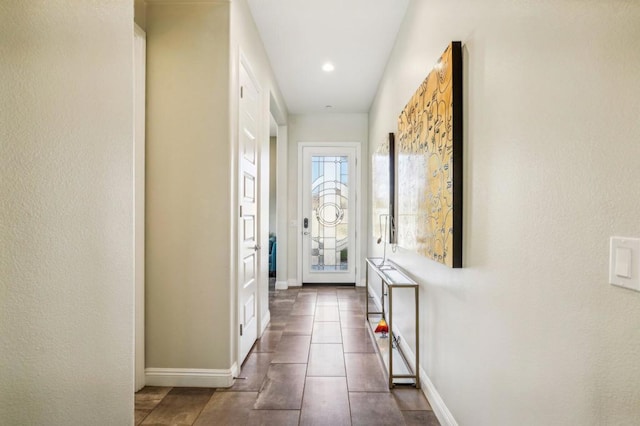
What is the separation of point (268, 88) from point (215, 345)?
260cm

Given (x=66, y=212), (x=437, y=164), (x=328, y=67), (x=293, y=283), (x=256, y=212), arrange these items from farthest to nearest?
(x=293, y=283), (x=328, y=67), (x=256, y=212), (x=437, y=164), (x=66, y=212)

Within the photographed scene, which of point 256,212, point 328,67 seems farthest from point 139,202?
point 328,67

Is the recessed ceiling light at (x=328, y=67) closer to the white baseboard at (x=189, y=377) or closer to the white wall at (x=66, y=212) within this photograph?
the white wall at (x=66, y=212)

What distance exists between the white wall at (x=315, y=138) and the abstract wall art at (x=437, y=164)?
9.70 ft

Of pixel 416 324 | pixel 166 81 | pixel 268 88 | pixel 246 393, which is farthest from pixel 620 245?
pixel 268 88

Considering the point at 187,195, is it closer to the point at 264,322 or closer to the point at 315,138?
the point at 264,322

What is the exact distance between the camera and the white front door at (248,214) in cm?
264

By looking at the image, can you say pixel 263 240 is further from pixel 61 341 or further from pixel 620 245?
pixel 620 245

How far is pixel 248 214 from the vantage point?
2908mm

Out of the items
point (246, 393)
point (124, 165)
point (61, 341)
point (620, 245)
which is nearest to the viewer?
point (620, 245)

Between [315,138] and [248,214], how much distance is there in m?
3.01

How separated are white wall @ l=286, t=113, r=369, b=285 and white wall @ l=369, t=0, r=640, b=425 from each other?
3.83 meters

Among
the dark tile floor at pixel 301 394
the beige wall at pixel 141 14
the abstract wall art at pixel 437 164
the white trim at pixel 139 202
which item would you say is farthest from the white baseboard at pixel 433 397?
the beige wall at pixel 141 14

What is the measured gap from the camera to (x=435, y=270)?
2070mm
